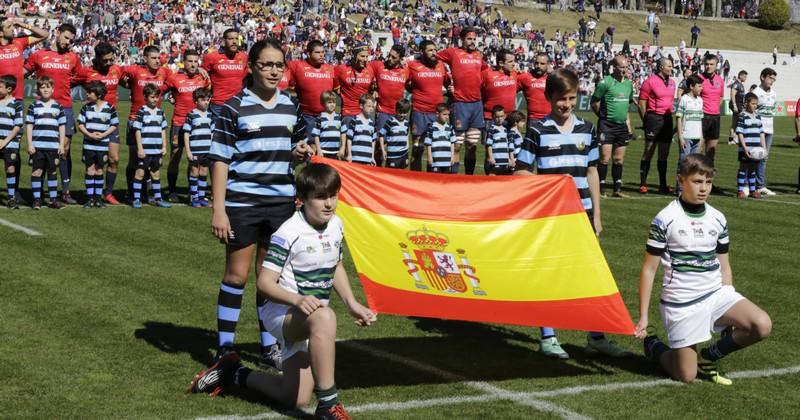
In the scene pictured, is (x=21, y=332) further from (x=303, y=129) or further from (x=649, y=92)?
(x=649, y=92)

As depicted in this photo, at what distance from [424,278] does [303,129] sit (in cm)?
149

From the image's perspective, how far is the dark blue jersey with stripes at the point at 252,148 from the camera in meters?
7.80

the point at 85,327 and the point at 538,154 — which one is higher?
the point at 538,154

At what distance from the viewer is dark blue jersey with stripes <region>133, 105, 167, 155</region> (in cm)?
1709

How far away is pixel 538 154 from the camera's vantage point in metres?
8.84

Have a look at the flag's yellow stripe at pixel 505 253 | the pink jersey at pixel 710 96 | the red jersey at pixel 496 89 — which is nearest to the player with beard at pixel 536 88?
the red jersey at pixel 496 89

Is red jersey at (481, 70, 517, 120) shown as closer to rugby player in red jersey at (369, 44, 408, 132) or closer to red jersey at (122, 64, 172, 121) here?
rugby player in red jersey at (369, 44, 408, 132)

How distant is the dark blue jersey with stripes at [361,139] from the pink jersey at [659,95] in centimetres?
623

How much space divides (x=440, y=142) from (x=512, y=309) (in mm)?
9906

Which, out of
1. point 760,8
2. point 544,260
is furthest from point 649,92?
point 760,8

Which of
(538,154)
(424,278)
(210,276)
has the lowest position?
(210,276)

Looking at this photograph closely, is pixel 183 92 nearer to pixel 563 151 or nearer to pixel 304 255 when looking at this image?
pixel 563 151

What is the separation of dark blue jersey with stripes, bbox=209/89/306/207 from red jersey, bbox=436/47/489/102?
35.5 feet

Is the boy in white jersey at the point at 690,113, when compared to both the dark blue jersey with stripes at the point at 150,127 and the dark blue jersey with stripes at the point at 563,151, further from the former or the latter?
the dark blue jersey with stripes at the point at 563,151
